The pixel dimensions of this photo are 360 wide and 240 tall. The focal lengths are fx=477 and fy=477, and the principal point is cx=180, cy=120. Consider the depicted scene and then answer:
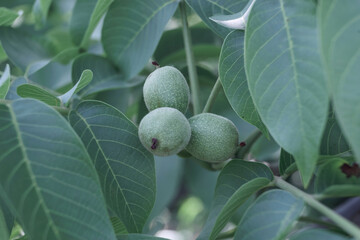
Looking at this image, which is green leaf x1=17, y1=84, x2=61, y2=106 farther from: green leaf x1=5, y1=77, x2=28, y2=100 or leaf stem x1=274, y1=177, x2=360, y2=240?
leaf stem x1=274, y1=177, x2=360, y2=240

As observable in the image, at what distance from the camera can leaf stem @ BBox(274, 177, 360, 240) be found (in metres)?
0.69

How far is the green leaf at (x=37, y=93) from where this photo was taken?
3.16 ft

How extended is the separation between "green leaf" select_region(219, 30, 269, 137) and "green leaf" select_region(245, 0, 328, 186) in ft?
0.40

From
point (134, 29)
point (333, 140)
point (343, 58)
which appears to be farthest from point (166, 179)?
point (343, 58)

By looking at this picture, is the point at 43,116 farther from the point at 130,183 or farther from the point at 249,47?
the point at 249,47

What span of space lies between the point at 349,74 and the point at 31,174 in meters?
0.48

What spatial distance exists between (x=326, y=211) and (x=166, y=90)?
405 mm

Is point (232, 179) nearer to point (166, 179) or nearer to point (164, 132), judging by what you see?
point (164, 132)

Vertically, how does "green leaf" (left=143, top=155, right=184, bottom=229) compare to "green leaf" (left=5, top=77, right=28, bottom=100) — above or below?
below

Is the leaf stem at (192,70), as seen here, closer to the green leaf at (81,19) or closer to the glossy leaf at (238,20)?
the glossy leaf at (238,20)

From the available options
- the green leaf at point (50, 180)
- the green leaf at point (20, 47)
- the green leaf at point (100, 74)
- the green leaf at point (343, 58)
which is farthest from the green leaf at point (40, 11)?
the green leaf at point (343, 58)

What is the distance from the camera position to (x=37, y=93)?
98 centimetres

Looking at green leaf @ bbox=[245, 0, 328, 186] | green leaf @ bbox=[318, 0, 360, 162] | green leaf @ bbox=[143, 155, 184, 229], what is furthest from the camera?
green leaf @ bbox=[143, 155, 184, 229]

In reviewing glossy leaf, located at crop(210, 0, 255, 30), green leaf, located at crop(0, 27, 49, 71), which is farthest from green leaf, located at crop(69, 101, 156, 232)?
green leaf, located at crop(0, 27, 49, 71)
